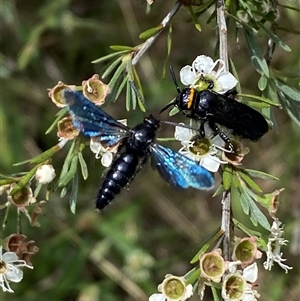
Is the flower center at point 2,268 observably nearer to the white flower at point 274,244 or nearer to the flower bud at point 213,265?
the flower bud at point 213,265

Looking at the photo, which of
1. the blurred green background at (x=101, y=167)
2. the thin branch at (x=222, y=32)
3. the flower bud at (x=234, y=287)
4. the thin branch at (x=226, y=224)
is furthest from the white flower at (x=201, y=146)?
the blurred green background at (x=101, y=167)

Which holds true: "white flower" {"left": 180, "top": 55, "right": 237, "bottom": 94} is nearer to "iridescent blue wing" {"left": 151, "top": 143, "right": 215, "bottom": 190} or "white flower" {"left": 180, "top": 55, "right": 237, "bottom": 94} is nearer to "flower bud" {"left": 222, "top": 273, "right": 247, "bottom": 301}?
"iridescent blue wing" {"left": 151, "top": 143, "right": 215, "bottom": 190}

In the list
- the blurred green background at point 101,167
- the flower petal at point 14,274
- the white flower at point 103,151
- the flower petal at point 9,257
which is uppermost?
the white flower at point 103,151

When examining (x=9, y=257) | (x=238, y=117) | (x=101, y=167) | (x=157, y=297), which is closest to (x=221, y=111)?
(x=238, y=117)

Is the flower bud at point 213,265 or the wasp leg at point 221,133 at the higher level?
the wasp leg at point 221,133

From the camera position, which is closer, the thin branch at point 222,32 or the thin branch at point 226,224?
the thin branch at point 226,224

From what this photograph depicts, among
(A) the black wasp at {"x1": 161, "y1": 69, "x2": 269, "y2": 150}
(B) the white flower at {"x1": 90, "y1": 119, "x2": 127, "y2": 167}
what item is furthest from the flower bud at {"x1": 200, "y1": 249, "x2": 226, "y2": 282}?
(B) the white flower at {"x1": 90, "y1": 119, "x2": 127, "y2": 167}
